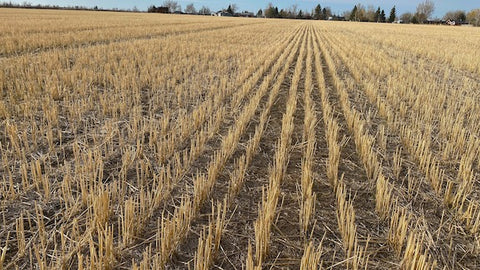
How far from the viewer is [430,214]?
2785 mm

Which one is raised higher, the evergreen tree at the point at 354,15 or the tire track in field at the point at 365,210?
the evergreen tree at the point at 354,15

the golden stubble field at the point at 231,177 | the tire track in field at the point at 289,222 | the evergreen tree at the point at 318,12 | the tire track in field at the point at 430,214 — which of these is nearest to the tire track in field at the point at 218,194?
the golden stubble field at the point at 231,177

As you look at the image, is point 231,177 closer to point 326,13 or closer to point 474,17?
point 474,17

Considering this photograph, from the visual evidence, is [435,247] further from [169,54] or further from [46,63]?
[169,54]

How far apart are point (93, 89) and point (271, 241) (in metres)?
5.30

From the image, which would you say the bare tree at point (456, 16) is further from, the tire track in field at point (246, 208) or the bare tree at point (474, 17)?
the tire track in field at point (246, 208)

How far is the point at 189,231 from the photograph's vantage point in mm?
2465

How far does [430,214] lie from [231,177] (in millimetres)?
1739

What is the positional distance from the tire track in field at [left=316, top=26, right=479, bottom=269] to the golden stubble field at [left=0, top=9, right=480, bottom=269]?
0.01 metres

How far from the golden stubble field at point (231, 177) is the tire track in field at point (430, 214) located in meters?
0.01

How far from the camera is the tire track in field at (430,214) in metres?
2.33

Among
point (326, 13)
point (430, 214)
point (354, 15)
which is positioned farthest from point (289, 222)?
point (326, 13)

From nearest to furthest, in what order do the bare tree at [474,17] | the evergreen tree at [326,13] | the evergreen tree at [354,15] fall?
1. the bare tree at [474,17]
2. the evergreen tree at [354,15]
3. the evergreen tree at [326,13]

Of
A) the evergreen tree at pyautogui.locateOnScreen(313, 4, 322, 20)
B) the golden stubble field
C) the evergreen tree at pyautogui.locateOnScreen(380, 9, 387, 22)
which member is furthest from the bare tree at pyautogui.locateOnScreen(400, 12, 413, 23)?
the golden stubble field
